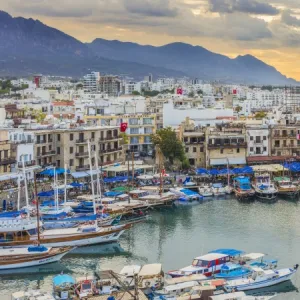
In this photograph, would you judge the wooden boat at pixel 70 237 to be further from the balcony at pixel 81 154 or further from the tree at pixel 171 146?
the tree at pixel 171 146

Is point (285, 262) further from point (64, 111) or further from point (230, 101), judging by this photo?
point (230, 101)

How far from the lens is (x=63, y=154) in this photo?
169 ft

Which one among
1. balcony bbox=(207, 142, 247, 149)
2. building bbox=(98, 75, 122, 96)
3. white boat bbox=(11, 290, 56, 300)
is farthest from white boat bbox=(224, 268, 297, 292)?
building bbox=(98, 75, 122, 96)

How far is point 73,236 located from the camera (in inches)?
1358

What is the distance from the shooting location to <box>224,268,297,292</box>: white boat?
27.3 m

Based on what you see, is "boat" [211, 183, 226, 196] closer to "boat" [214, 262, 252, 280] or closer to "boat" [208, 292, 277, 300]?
"boat" [214, 262, 252, 280]

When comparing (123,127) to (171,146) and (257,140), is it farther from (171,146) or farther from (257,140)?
(257,140)

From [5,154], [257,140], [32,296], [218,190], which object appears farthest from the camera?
[257,140]

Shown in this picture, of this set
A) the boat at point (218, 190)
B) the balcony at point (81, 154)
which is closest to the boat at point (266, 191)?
the boat at point (218, 190)

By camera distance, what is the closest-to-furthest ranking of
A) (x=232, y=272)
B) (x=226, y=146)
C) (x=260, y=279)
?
(x=260, y=279) < (x=232, y=272) < (x=226, y=146)

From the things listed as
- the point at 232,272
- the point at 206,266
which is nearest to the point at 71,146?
the point at 206,266

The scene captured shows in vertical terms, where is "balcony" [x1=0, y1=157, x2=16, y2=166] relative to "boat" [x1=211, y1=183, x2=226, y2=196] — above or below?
above

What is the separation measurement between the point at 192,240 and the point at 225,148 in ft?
70.1

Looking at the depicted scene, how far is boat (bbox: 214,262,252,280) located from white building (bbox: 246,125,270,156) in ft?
97.5
